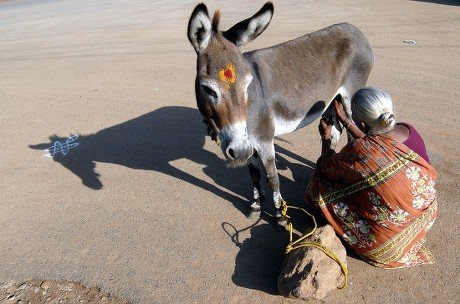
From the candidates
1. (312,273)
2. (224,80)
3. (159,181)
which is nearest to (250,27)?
(224,80)

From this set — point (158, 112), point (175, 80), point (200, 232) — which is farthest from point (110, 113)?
point (200, 232)

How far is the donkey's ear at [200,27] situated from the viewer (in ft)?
8.70

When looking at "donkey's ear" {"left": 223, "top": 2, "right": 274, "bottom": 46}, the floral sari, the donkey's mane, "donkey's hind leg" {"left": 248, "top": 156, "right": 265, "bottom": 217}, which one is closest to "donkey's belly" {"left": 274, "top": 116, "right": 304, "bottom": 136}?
"donkey's hind leg" {"left": 248, "top": 156, "right": 265, "bottom": 217}

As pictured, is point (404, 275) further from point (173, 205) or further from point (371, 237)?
point (173, 205)

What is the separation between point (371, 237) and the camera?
2.98 meters

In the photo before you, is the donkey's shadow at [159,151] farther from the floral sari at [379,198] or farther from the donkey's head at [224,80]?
the donkey's head at [224,80]

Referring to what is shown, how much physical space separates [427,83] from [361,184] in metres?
5.10

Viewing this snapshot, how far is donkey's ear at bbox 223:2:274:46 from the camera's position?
2871 millimetres

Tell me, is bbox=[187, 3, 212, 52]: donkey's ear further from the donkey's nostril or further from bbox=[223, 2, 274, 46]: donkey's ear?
the donkey's nostril

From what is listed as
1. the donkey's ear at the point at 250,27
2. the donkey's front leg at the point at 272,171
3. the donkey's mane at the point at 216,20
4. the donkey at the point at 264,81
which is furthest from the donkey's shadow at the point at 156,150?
the donkey's mane at the point at 216,20

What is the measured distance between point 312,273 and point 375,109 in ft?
4.64

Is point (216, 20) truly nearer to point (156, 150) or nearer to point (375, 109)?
point (375, 109)

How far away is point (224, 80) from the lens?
9.14 ft

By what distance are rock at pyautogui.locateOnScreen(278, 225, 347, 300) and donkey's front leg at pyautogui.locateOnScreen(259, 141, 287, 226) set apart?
29.2 inches
